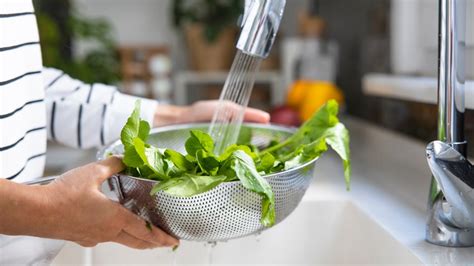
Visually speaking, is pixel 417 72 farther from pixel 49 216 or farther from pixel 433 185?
pixel 49 216

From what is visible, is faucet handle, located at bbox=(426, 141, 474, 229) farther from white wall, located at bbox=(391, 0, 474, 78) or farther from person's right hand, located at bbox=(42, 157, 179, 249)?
white wall, located at bbox=(391, 0, 474, 78)

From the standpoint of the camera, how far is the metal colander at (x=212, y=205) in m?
0.57

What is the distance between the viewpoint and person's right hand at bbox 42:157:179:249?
21.5 inches

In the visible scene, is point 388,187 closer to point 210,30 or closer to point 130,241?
point 130,241

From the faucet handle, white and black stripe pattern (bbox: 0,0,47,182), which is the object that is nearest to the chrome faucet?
the faucet handle

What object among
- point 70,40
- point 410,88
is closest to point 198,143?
point 410,88

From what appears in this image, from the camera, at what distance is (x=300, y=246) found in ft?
2.88

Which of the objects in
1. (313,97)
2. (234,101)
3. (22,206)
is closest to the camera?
(22,206)

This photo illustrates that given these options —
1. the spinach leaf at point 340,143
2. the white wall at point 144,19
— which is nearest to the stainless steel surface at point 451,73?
the spinach leaf at point 340,143

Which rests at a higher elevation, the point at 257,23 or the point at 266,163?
the point at 257,23

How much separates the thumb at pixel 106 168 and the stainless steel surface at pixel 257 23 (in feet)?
0.53

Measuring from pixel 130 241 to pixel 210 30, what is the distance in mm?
1789

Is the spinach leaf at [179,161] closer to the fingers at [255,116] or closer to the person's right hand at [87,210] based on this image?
the person's right hand at [87,210]

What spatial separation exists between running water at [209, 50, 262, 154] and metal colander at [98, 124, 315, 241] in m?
0.11
